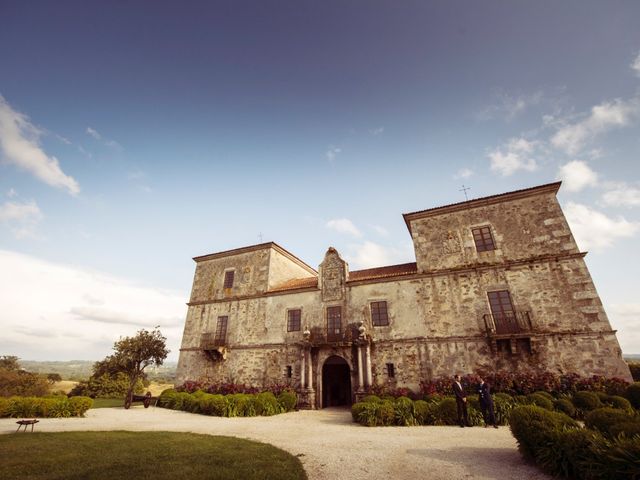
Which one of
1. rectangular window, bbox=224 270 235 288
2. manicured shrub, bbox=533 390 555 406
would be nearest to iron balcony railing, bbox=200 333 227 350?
rectangular window, bbox=224 270 235 288

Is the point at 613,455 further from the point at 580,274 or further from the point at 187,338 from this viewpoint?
the point at 187,338

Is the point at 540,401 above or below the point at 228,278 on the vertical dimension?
below

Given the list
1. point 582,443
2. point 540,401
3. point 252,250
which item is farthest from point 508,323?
point 252,250

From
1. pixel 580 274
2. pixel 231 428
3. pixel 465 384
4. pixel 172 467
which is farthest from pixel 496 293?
pixel 172 467

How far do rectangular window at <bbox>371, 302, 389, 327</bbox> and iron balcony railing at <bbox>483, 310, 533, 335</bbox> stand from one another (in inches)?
207

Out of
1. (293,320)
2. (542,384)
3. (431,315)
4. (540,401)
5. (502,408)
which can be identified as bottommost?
(502,408)

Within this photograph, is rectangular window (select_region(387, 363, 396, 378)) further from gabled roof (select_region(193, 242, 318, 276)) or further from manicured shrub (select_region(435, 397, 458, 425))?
gabled roof (select_region(193, 242, 318, 276))

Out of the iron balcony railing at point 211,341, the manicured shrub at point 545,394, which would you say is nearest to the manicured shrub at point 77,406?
the iron balcony railing at point 211,341

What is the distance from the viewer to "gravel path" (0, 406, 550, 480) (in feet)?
20.4

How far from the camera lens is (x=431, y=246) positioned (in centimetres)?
1859

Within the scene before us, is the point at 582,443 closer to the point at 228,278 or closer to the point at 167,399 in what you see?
the point at 167,399

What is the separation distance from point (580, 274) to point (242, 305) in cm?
2067

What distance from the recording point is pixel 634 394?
37.1ft

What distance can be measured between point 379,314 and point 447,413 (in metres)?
7.30
